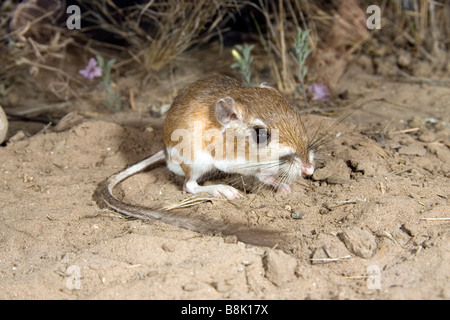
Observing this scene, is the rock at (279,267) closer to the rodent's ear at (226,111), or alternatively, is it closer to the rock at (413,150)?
the rodent's ear at (226,111)

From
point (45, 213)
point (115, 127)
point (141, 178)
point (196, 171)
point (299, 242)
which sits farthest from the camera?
point (115, 127)

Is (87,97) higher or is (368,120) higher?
(368,120)

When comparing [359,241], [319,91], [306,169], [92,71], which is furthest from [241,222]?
[92,71]

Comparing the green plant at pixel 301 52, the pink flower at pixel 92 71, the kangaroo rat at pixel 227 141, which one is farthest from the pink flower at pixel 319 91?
the pink flower at pixel 92 71

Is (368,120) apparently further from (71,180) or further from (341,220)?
(71,180)

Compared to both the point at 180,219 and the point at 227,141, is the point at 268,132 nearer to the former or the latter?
the point at 227,141

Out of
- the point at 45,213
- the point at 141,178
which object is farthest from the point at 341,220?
the point at 45,213

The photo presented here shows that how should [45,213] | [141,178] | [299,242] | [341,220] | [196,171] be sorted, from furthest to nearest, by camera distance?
1. [141,178]
2. [196,171]
3. [45,213]
4. [341,220]
5. [299,242]

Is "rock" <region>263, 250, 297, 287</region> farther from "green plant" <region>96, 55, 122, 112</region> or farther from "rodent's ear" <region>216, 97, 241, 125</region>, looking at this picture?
"green plant" <region>96, 55, 122, 112</region>
